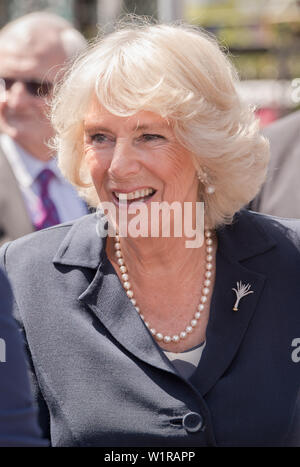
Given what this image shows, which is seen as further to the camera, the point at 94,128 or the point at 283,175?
the point at 283,175

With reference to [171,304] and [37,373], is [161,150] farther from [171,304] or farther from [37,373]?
[37,373]

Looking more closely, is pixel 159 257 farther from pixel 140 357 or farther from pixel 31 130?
pixel 31 130

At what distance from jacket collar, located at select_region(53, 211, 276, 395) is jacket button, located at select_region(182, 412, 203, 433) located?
86 millimetres

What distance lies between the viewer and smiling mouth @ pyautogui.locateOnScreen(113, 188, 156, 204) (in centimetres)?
245

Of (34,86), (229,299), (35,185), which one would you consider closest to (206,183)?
(229,299)

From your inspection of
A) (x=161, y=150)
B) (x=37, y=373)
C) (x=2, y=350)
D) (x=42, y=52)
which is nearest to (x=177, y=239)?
(x=161, y=150)

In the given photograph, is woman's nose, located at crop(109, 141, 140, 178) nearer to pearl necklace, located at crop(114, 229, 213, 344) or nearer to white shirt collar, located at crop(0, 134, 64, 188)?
pearl necklace, located at crop(114, 229, 213, 344)

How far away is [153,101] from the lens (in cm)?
236

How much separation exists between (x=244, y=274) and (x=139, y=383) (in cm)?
51

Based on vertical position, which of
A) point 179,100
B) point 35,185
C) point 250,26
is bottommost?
point 250,26

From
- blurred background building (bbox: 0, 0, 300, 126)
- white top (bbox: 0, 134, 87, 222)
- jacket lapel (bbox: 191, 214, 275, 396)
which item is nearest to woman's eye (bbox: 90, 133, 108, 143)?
jacket lapel (bbox: 191, 214, 275, 396)

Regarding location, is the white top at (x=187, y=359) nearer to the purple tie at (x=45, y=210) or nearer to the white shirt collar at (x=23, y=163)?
the purple tie at (x=45, y=210)

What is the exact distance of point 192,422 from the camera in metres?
2.25

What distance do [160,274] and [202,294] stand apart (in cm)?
15
